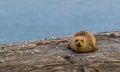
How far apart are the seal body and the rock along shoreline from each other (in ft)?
0.43

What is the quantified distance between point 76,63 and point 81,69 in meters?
0.27

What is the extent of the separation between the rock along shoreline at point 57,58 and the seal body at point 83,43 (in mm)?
133

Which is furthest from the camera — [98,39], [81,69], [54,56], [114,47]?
[98,39]

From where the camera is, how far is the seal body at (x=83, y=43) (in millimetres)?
11164

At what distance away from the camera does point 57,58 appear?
1053 cm

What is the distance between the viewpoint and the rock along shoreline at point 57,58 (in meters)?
10.1

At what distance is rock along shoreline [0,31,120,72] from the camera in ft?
33.1

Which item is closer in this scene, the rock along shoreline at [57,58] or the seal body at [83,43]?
the rock along shoreline at [57,58]

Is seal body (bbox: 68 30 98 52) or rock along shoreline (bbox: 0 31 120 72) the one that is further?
seal body (bbox: 68 30 98 52)

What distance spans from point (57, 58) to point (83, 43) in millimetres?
997

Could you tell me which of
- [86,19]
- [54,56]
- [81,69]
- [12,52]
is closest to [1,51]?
[12,52]

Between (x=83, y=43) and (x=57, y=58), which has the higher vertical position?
(x=83, y=43)

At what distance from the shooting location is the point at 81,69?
10.0 metres

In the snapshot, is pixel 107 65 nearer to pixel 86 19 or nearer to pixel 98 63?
pixel 98 63
